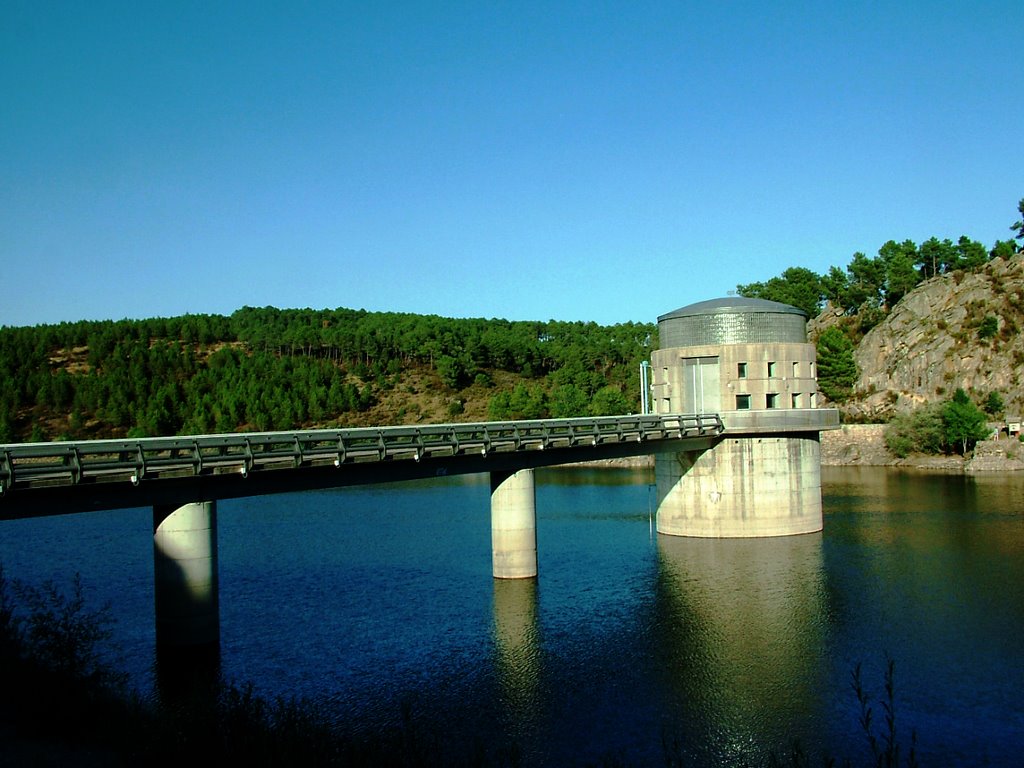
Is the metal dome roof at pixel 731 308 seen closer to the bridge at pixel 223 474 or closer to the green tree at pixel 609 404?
the bridge at pixel 223 474

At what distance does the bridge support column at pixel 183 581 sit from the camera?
2861 centimetres

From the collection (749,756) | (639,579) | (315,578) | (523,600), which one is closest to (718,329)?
(639,579)

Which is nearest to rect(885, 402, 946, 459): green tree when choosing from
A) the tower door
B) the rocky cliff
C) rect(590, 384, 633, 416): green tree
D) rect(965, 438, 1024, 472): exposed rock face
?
rect(965, 438, 1024, 472): exposed rock face

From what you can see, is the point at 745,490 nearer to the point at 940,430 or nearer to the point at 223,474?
the point at 223,474

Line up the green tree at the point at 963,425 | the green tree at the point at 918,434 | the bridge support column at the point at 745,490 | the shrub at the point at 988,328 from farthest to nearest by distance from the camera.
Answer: the shrub at the point at 988,328 → the green tree at the point at 918,434 → the green tree at the point at 963,425 → the bridge support column at the point at 745,490

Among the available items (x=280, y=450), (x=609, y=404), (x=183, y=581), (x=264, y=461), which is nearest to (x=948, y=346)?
(x=609, y=404)

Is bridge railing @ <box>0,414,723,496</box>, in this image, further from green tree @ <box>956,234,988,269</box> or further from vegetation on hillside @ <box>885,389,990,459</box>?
green tree @ <box>956,234,988,269</box>

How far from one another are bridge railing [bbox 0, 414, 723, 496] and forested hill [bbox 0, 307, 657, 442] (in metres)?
79.7

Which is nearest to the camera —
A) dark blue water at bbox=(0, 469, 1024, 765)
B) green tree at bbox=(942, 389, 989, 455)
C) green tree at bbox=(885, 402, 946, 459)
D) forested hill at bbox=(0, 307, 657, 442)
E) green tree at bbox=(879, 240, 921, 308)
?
dark blue water at bbox=(0, 469, 1024, 765)

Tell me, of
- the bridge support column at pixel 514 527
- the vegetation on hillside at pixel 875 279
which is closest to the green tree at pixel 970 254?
the vegetation on hillside at pixel 875 279

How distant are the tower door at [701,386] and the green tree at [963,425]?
54065mm

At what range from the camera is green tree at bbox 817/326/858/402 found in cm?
11906

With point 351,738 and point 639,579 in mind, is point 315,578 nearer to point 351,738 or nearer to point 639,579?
point 639,579

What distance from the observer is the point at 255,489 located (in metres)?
31.0
